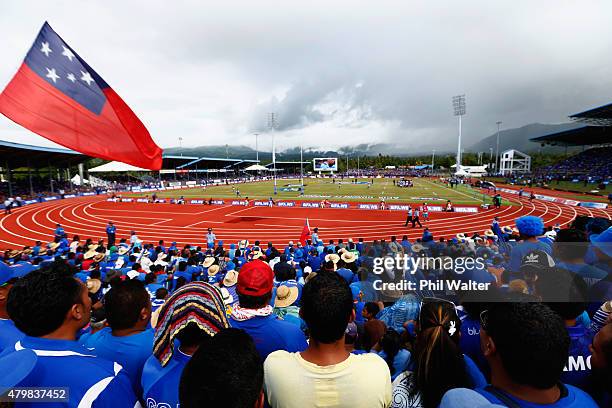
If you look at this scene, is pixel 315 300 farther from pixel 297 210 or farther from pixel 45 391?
pixel 297 210

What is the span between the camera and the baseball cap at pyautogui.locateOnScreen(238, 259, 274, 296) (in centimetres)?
288

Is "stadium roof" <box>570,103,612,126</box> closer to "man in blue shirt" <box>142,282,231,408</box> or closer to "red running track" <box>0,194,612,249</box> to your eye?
"red running track" <box>0,194,612,249</box>

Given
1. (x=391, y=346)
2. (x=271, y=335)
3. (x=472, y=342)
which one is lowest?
(x=472, y=342)

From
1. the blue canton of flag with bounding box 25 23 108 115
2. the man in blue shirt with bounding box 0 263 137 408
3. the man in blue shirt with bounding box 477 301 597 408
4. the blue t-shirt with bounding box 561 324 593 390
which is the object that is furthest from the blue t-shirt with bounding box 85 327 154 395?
the blue canton of flag with bounding box 25 23 108 115

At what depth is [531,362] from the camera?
1.76 metres

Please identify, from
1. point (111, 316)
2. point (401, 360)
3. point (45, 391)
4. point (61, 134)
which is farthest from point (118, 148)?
point (401, 360)

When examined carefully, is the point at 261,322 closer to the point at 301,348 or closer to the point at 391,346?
the point at 301,348

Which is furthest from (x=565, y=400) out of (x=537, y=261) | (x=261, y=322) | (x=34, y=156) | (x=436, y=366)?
(x=34, y=156)

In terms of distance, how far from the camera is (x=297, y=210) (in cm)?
3466

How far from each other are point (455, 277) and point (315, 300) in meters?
3.77

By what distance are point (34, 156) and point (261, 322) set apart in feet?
205

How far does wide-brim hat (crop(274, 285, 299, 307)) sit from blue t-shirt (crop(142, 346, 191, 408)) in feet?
5.74

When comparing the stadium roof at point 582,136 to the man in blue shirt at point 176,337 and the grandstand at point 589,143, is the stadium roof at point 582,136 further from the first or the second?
the man in blue shirt at point 176,337

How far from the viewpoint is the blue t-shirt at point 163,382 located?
2179mm
